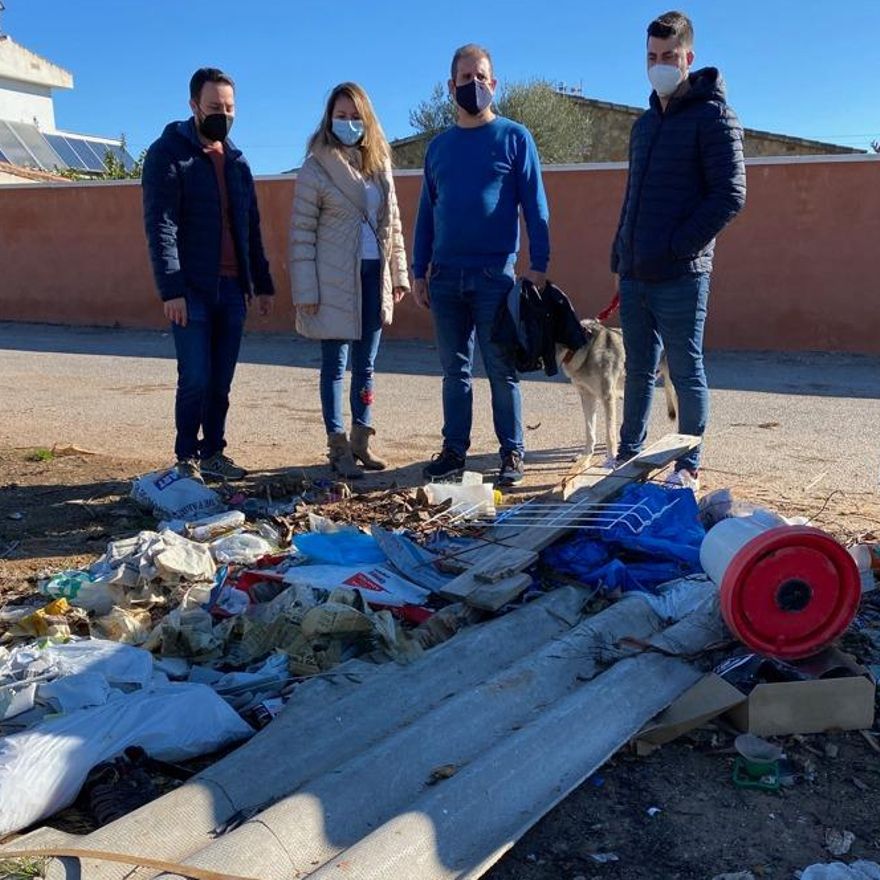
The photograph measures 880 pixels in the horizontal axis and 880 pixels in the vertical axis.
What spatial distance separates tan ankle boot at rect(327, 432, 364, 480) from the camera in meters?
5.76

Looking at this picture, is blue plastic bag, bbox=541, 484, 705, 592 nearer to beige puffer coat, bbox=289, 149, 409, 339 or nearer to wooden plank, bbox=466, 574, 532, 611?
wooden plank, bbox=466, 574, 532, 611

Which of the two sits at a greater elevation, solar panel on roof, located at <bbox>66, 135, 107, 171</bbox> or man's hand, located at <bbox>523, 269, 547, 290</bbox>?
solar panel on roof, located at <bbox>66, 135, 107, 171</bbox>

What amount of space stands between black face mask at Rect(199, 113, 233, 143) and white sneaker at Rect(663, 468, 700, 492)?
300 centimetres

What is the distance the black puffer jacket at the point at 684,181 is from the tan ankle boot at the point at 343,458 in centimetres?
193

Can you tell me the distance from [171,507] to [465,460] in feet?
6.04

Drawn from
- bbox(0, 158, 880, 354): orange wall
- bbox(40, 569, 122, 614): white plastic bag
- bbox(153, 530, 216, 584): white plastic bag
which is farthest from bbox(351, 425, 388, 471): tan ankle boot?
bbox(0, 158, 880, 354): orange wall

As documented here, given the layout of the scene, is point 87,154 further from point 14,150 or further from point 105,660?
point 105,660

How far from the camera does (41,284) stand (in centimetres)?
1606

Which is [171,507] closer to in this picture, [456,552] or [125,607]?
[125,607]

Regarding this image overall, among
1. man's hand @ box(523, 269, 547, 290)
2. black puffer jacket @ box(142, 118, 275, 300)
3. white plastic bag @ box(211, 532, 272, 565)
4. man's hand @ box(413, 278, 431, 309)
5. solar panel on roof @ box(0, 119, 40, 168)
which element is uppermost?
→ solar panel on roof @ box(0, 119, 40, 168)

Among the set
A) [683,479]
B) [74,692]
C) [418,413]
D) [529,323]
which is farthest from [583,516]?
[418,413]

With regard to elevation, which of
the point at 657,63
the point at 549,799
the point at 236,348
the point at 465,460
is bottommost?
the point at 549,799

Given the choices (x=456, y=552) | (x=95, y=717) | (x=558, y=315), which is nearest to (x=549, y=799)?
(x=95, y=717)

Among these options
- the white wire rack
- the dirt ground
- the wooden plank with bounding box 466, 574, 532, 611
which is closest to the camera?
the dirt ground
